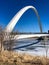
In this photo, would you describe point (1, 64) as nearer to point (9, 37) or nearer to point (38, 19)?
point (9, 37)

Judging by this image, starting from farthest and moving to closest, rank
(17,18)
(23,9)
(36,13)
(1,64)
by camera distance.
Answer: (36,13)
(23,9)
(17,18)
(1,64)

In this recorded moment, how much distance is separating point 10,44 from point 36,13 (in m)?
39.2

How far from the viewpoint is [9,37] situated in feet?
60.0

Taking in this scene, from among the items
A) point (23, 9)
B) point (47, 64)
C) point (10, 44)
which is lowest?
point (47, 64)

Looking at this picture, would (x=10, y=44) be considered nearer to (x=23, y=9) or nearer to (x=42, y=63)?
(x=42, y=63)

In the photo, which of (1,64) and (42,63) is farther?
(42,63)

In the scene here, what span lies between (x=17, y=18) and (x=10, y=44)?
869 inches

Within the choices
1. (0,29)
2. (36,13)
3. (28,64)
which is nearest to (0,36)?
(0,29)

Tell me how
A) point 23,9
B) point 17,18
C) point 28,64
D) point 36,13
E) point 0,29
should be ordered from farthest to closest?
point 36,13
point 23,9
point 17,18
point 0,29
point 28,64

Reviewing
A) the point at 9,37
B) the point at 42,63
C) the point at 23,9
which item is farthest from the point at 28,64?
the point at 23,9

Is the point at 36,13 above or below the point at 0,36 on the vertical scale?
above

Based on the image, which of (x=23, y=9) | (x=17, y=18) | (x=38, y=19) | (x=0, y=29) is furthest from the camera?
(x=38, y=19)

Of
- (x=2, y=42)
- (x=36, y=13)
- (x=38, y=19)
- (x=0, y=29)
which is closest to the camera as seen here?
(x=0, y=29)

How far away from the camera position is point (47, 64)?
11039mm
